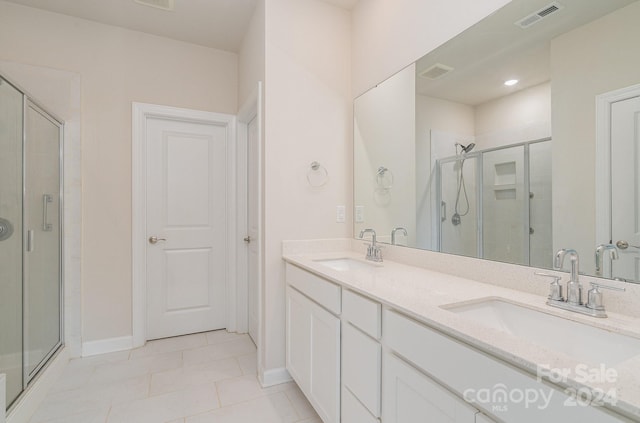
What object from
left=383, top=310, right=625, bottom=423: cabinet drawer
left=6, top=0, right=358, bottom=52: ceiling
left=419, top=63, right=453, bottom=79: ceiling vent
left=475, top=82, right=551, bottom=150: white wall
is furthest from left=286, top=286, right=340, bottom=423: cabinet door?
left=6, top=0, right=358, bottom=52: ceiling

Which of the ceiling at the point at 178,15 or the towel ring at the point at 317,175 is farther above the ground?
the ceiling at the point at 178,15

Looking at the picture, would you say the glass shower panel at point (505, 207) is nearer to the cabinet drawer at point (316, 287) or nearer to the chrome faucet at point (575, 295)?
the chrome faucet at point (575, 295)

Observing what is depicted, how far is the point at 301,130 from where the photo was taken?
2.14 metres

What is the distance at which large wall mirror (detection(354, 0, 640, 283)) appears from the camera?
955 millimetres

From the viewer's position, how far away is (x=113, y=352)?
8.18 feet

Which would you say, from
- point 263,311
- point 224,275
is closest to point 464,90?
point 263,311

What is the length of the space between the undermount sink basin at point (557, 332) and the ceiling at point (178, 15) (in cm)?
232

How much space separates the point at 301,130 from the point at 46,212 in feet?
6.48

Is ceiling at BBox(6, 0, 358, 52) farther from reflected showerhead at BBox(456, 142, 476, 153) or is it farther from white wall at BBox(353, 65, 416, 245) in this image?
reflected showerhead at BBox(456, 142, 476, 153)

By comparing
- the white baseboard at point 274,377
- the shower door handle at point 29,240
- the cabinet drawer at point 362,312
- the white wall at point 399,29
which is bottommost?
the white baseboard at point 274,377

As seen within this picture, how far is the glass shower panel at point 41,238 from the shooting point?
1952 mm

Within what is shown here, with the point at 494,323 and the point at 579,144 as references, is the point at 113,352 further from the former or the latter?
the point at 579,144

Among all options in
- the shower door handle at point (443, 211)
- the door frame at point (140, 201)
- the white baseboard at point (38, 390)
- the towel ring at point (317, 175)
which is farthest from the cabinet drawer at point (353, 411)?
the door frame at point (140, 201)

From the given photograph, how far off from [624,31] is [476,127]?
552 millimetres
